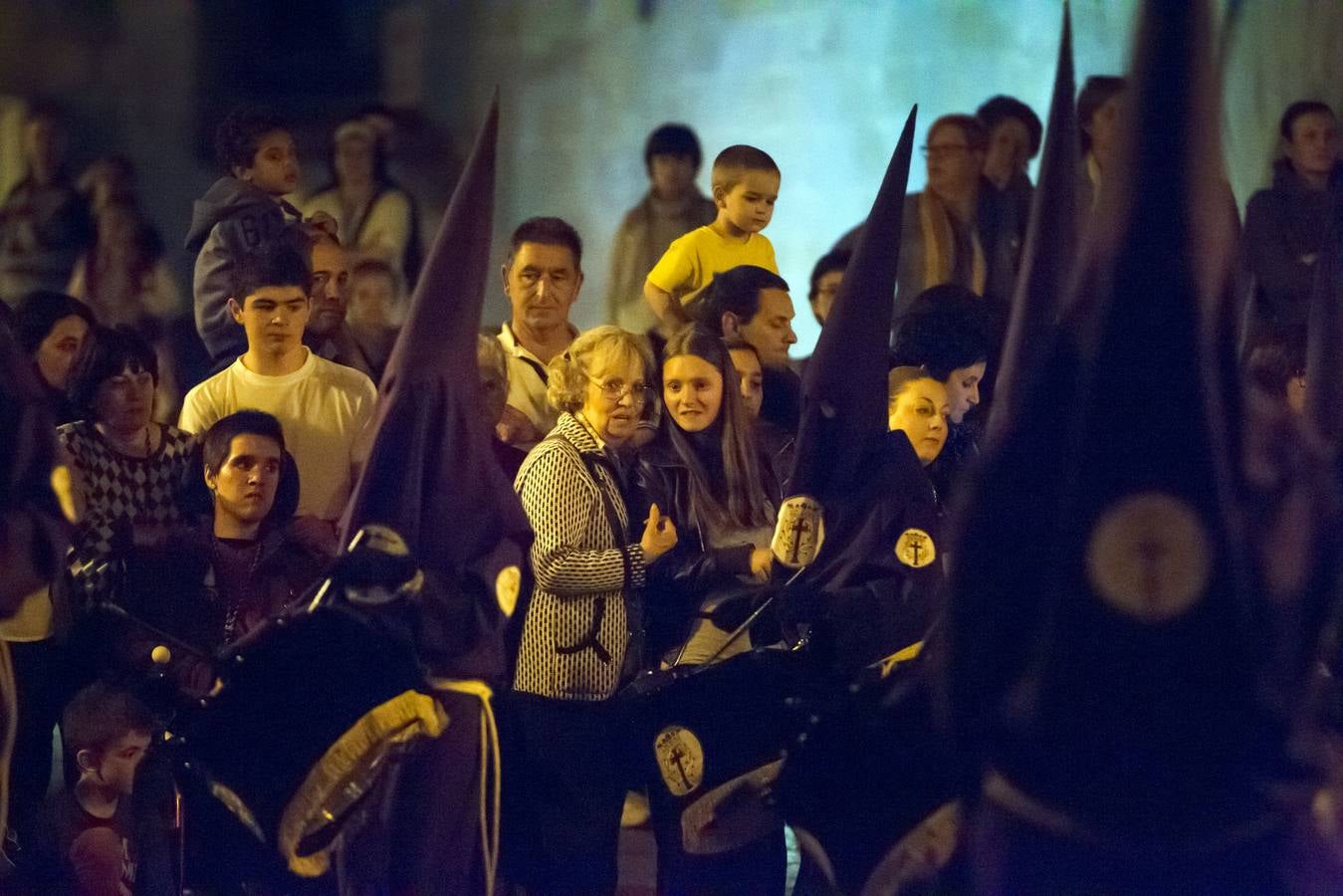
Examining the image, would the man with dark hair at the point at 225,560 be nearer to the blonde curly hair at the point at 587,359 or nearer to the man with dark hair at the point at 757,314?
the blonde curly hair at the point at 587,359

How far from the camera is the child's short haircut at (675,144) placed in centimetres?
627

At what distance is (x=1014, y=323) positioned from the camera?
4.70m

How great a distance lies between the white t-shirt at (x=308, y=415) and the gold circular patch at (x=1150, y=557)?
160 centimetres

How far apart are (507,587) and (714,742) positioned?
20.7 inches

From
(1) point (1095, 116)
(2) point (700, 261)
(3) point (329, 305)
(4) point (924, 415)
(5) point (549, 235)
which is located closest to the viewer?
(4) point (924, 415)

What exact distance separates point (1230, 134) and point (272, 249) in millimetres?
2520

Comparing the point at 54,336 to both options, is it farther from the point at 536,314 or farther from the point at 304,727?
the point at 304,727

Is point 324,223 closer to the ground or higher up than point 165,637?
higher up

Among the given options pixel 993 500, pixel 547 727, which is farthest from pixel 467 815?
pixel 993 500

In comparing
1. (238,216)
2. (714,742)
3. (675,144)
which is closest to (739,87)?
(675,144)

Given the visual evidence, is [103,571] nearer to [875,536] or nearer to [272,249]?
[272,249]

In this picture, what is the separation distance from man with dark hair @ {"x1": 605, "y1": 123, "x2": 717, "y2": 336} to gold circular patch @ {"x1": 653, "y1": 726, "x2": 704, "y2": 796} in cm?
155

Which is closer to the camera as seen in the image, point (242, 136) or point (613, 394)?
point (613, 394)

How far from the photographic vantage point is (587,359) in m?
4.93
